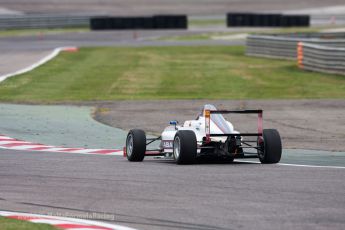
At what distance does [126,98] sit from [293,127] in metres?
8.23

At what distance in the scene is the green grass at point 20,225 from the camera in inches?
379

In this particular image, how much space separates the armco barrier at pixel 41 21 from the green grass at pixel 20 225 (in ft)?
213

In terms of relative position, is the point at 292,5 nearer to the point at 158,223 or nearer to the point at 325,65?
the point at 325,65

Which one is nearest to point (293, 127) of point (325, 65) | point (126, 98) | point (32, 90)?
point (126, 98)

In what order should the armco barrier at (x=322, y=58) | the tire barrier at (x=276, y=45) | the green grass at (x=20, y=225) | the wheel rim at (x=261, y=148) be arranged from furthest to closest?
the tire barrier at (x=276, y=45), the armco barrier at (x=322, y=58), the wheel rim at (x=261, y=148), the green grass at (x=20, y=225)

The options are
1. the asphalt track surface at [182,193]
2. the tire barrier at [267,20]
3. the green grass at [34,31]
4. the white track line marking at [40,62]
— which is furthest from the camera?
the tire barrier at [267,20]

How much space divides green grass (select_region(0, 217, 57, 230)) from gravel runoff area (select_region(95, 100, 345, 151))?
8.85 metres

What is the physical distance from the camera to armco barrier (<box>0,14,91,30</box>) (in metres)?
74.1

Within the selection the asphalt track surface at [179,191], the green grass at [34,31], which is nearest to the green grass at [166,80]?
the asphalt track surface at [179,191]

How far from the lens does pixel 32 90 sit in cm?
3100

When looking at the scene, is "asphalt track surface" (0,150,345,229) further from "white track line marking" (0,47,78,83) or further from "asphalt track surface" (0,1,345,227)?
"white track line marking" (0,47,78,83)

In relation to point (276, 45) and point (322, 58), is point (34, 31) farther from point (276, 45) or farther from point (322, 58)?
point (322, 58)

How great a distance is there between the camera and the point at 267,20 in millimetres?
75375

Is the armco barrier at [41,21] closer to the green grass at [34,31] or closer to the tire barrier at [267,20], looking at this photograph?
the green grass at [34,31]
